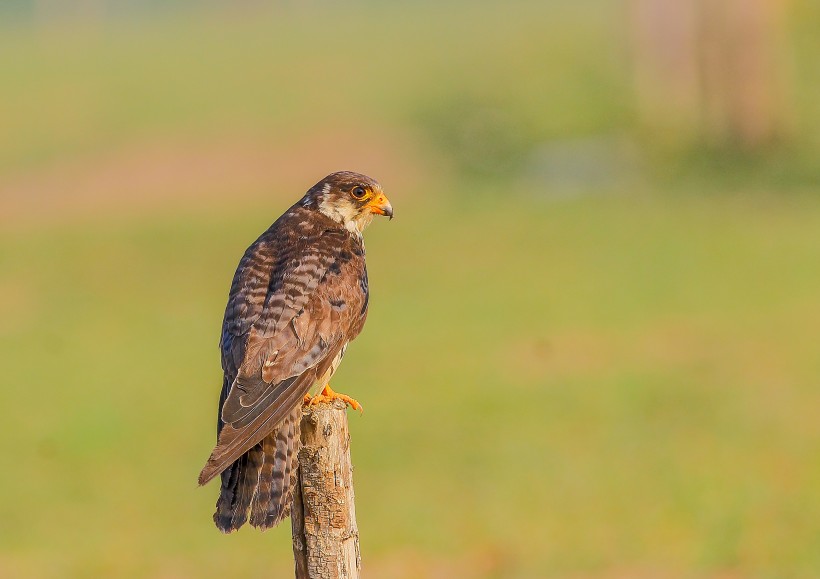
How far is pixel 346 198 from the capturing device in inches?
287

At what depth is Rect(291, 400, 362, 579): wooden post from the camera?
18.7ft

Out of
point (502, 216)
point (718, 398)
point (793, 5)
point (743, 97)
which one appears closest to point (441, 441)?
point (718, 398)

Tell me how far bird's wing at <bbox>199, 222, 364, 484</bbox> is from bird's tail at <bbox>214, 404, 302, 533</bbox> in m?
0.10

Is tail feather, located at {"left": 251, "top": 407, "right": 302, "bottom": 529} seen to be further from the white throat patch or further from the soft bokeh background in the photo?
the soft bokeh background

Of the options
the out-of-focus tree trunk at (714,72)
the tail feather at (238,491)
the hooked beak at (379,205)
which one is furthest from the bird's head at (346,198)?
the out-of-focus tree trunk at (714,72)

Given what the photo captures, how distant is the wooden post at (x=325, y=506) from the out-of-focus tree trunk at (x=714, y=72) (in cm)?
2500

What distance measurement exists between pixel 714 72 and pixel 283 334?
92.5ft

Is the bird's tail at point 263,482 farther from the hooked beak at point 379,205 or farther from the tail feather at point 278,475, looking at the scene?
the hooked beak at point 379,205

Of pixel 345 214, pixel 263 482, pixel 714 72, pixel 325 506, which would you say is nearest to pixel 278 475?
pixel 263 482

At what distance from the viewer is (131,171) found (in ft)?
106

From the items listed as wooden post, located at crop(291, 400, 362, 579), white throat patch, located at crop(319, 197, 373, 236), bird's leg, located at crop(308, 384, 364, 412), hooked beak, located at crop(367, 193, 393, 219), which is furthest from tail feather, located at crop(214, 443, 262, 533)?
hooked beak, located at crop(367, 193, 393, 219)

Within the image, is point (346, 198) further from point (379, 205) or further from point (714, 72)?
point (714, 72)

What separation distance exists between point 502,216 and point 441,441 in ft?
40.3

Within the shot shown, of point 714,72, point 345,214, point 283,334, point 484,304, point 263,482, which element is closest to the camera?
point 263,482
